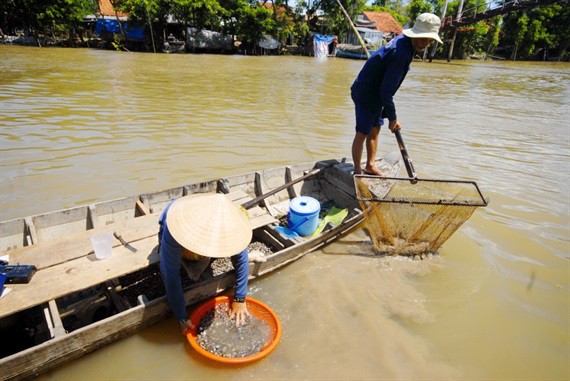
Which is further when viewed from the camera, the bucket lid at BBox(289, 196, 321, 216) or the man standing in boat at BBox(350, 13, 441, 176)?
the bucket lid at BBox(289, 196, 321, 216)

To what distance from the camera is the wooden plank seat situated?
233cm

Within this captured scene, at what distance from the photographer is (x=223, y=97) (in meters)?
11.5

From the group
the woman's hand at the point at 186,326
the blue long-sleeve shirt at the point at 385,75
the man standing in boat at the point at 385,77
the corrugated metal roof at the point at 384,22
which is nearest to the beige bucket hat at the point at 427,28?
the man standing in boat at the point at 385,77

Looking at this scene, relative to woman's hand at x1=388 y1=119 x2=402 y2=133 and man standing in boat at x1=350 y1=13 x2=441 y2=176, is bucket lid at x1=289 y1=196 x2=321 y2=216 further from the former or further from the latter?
woman's hand at x1=388 y1=119 x2=402 y2=133

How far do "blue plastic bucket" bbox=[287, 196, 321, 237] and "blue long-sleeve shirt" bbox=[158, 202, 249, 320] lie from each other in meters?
1.46

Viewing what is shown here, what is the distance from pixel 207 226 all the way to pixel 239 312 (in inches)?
41.9

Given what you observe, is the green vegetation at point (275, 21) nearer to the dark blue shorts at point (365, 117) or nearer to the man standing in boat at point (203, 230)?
the dark blue shorts at point (365, 117)

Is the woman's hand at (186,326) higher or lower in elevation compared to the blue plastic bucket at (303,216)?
lower

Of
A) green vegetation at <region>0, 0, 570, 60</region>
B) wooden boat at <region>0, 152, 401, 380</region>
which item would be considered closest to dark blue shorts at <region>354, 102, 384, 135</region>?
wooden boat at <region>0, 152, 401, 380</region>

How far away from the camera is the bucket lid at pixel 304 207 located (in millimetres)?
3918

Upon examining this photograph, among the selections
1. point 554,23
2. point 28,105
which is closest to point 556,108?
point 28,105

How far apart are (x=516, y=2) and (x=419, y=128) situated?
25514 mm

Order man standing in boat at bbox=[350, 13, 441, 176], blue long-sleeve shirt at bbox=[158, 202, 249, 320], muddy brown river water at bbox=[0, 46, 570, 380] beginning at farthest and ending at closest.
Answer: man standing in boat at bbox=[350, 13, 441, 176] → muddy brown river water at bbox=[0, 46, 570, 380] → blue long-sleeve shirt at bbox=[158, 202, 249, 320]

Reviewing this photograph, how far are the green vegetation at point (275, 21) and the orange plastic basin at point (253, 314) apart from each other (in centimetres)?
2374
